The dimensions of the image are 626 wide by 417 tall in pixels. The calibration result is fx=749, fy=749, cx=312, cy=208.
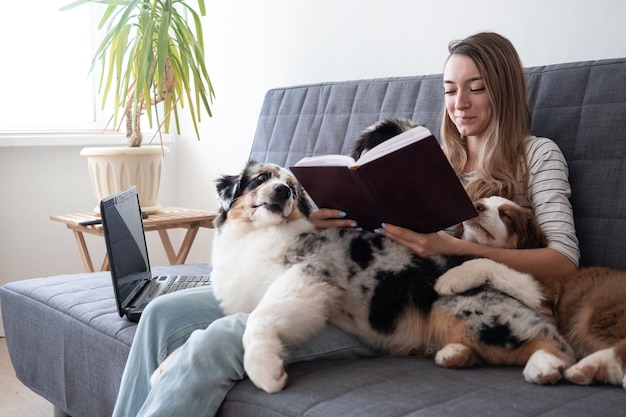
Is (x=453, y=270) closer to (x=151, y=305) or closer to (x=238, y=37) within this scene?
(x=151, y=305)

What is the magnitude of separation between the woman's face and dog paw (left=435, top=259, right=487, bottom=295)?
57cm

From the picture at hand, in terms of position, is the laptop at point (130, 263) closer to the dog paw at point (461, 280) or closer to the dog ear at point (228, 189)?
the dog ear at point (228, 189)

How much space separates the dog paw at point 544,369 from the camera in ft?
4.67

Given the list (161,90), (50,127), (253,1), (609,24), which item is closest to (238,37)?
(253,1)

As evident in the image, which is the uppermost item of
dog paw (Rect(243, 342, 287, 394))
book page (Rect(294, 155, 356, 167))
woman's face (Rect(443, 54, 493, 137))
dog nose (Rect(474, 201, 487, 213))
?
woman's face (Rect(443, 54, 493, 137))

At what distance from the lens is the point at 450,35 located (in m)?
2.78

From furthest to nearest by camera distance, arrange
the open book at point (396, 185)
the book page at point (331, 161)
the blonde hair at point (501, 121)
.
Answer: the blonde hair at point (501, 121) → the book page at point (331, 161) → the open book at point (396, 185)

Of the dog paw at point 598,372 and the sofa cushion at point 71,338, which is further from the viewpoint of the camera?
the sofa cushion at point 71,338

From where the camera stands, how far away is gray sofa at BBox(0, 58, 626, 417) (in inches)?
54.9

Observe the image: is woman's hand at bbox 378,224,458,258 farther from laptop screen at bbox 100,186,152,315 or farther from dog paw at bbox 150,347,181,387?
laptop screen at bbox 100,186,152,315

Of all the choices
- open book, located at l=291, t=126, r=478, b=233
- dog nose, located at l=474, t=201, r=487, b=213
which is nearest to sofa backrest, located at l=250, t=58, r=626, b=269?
dog nose, located at l=474, t=201, r=487, b=213

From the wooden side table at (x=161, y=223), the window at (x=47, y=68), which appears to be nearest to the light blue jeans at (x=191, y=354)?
the wooden side table at (x=161, y=223)

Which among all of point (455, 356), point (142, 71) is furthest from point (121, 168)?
point (455, 356)

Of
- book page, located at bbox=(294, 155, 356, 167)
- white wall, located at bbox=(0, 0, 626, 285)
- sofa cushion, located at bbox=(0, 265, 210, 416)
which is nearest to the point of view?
book page, located at bbox=(294, 155, 356, 167)
